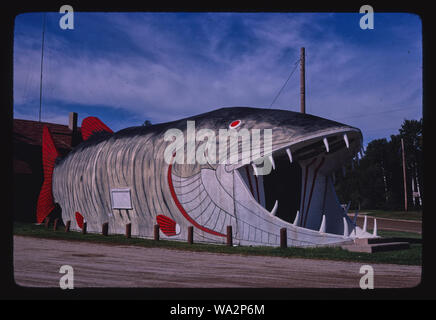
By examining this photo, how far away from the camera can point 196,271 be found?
7.39 metres

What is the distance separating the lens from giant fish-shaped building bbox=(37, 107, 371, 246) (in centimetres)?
Result: 1170

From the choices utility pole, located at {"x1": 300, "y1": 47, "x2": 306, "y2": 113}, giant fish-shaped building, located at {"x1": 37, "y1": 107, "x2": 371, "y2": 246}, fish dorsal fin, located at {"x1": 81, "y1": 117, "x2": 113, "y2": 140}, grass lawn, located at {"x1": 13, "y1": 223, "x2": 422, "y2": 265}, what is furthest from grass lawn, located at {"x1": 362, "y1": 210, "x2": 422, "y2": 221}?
fish dorsal fin, located at {"x1": 81, "y1": 117, "x2": 113, "y2": 140}

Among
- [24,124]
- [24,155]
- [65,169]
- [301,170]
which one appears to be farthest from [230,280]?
[24,124]

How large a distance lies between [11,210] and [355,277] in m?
5.46

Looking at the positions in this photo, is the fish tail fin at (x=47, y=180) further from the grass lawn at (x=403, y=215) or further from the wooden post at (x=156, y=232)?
the grass lawn at (x=403, y=215)

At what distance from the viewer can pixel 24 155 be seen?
25.1 meters

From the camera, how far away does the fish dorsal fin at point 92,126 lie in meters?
21.7

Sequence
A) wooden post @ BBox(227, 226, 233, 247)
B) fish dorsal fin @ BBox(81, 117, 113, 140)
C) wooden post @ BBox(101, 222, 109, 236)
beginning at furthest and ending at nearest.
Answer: fish dorsal fin @ BBox(81, 117, 113, 140), wooden post @ BBox(101, 222, 109, 236), wooden post @ BBox(227, 226, 233, 247)

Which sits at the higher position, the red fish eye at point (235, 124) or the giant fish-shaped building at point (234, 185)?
the red fish eye at point (235, 124)

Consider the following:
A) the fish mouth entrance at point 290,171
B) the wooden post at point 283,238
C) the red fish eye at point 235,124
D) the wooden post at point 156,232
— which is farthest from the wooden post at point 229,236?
the red fish eye at point 235,124

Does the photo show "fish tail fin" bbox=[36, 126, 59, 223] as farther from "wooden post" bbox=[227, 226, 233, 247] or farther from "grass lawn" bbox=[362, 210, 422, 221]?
"grass lawn" bbox=[362, 210, 422, 221]

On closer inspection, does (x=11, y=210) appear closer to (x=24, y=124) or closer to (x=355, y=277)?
(x=355, y=277)

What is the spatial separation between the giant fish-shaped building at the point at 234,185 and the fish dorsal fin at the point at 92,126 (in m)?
4.21

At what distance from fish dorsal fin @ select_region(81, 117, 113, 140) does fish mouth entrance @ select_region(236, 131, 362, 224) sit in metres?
11.7
